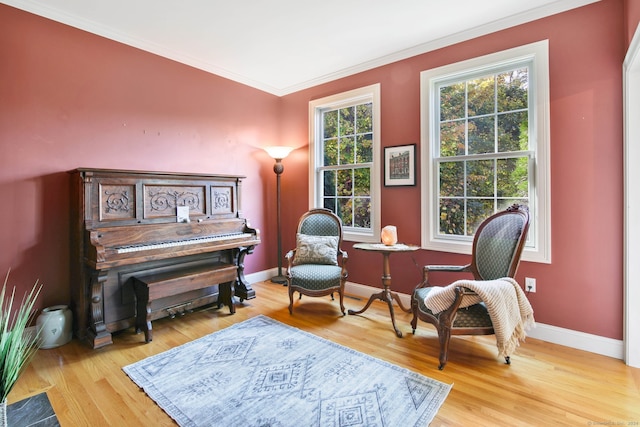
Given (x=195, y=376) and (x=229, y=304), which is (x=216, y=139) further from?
(x=195, y=376)

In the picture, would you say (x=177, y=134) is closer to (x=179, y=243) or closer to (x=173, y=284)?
(x=179, y=243)

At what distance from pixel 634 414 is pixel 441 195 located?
80.8 inches

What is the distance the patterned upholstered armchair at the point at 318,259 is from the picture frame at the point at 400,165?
793 millimetres

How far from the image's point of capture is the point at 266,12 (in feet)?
8.78

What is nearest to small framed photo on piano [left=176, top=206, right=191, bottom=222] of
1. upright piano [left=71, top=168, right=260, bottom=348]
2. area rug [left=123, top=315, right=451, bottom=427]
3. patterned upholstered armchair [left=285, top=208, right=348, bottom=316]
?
upright piano [left=71, top=168, right=260, bottom=348]

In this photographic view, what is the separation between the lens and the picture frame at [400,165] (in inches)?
132

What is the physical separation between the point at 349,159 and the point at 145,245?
2.47 meters

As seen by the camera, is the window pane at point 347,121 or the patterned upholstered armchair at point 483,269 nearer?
the patterned upholstered armchair at point 483,269

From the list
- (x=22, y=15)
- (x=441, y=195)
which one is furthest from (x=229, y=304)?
(x=22, y=15)

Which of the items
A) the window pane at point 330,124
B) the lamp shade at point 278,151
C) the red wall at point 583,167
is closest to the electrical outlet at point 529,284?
the red wall at point 583,167

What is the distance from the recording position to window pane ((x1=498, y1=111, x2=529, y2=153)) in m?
2.76

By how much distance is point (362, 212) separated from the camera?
12.7 feet

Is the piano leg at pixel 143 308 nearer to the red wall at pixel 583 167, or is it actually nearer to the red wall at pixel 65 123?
the red wall at pixel 65 123

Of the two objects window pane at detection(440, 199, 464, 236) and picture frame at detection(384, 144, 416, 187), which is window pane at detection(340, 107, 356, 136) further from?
→ window pane at detection(440, 199, 464, 236)
